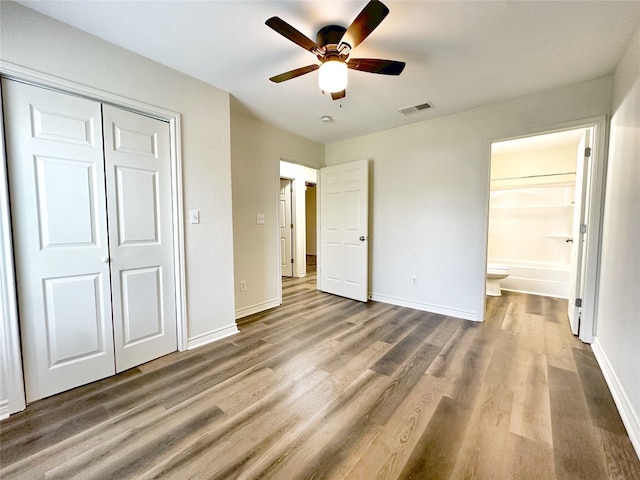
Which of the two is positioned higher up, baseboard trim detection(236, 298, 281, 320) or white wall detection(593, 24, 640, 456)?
white wall detection(593, 24, 640, 456)

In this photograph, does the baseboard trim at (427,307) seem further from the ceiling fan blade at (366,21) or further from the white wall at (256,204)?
the ceiling fan blade at (366,21)

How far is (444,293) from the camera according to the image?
321 cm

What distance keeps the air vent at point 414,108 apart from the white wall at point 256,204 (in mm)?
1514

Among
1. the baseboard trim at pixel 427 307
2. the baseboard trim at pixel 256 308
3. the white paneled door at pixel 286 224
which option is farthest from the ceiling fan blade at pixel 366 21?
the white paneled door at pixel 286 224

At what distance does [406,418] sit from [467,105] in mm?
2998

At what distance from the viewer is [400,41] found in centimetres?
180

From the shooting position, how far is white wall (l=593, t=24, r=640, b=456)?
1.48m

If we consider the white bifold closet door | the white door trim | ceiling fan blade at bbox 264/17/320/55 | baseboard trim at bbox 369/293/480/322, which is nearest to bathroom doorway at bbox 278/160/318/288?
baseboard trim at bbox 369/293/480/322

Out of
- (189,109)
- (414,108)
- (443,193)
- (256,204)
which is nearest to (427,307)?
(443,193)

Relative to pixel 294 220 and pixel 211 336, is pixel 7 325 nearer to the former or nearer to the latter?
pixel 211 336

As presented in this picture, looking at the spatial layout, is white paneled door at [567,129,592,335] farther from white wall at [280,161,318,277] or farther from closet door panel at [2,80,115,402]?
closet door panel at [2,80,115,402]

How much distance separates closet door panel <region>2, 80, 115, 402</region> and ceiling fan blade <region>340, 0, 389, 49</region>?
177cm

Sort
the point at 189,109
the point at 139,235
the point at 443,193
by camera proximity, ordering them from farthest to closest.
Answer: the point at 443,193
the point at 189,109
the point at 139,235

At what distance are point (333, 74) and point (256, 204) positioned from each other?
1.93 meters
